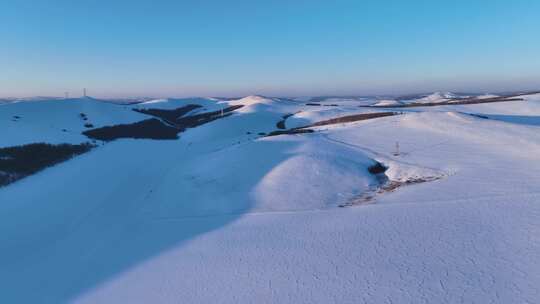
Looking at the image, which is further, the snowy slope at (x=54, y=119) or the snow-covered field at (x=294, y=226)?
the snowy slope at (x=54, y=119)

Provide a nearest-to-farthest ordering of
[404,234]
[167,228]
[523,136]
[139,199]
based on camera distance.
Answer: [404,234] < [167,228] < [139,199] < [523,136]

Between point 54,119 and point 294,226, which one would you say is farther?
point 54,119

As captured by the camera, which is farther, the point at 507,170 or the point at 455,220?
the point at 507,170

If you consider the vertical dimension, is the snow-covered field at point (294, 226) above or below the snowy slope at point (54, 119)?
below

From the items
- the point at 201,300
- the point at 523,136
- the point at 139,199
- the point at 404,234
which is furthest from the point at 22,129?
the point at 523,136

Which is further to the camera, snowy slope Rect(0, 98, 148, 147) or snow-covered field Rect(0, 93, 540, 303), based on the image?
snowy slope Rect(0, 98, 148, 147)

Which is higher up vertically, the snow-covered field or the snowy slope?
the snowy slope

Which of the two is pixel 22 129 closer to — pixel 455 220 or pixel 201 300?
pixel 201 300

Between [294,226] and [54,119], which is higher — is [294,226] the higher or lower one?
the lower one
